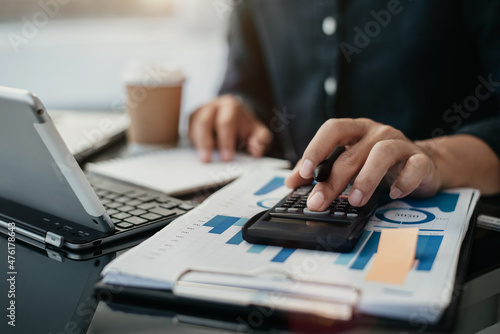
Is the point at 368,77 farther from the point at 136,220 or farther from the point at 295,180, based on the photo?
the point at 136,220

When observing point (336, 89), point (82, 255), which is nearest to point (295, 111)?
point (336, 89)

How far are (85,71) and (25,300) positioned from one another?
64.2 inches

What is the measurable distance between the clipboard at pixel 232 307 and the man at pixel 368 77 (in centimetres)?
35

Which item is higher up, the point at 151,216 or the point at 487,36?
the point at 487,36

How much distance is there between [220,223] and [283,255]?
0.11 meters

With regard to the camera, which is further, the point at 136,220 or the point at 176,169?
the point at 176,169

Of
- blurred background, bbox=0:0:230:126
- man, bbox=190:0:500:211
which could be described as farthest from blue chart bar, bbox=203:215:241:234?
blurred background, bbox=0:0:230:126

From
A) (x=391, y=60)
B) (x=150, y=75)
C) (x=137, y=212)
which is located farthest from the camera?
(x=391, y=60)

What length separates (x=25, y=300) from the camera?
41cm

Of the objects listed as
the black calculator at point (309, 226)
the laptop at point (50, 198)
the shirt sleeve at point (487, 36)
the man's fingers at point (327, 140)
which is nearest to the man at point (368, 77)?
the shirt sleeve at point (487, 36)

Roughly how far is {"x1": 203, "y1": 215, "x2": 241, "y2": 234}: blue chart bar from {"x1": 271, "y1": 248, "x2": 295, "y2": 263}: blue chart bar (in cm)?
8

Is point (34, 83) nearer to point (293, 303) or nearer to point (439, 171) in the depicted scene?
point (439, 171)

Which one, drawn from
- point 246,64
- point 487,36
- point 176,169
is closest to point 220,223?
point 176,169

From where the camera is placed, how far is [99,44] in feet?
6.24
